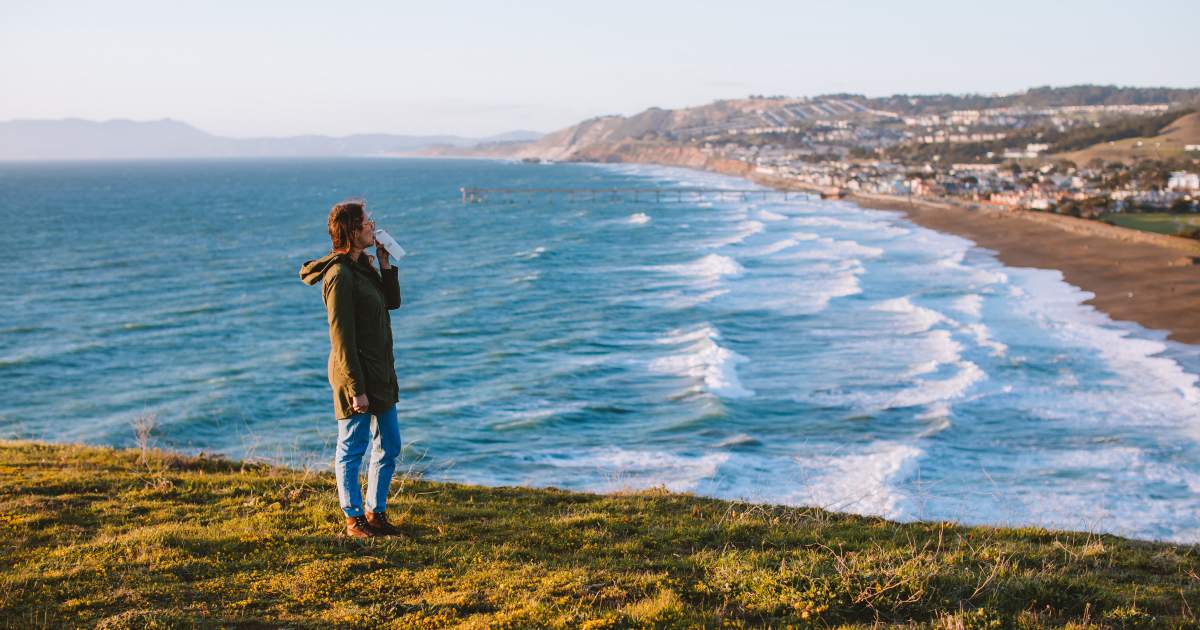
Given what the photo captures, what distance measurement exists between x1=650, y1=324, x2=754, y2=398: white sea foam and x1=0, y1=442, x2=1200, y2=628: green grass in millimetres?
14372

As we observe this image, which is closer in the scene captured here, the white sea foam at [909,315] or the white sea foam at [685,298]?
the white sea foam at [909,315]

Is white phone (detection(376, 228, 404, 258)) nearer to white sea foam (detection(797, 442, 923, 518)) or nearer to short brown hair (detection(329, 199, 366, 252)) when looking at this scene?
short brown hair (detection(329, 199, 366, 252))

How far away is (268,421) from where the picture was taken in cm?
2039

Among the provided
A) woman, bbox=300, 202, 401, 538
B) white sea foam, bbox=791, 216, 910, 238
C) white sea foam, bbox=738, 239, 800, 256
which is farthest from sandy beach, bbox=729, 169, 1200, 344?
woman, bbox=300, 202, 401, 538

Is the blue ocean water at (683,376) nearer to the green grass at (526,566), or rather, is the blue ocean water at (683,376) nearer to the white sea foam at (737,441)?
the white sea foam at (737,441)

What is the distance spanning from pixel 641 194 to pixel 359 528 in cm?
11178

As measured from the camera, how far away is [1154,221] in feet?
210

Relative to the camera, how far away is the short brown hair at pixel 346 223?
19.2ft

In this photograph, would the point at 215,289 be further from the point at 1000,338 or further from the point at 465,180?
the point at 465,180

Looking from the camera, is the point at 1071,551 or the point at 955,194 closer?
the point at 1071,551

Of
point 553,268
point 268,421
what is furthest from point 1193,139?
point 268,421

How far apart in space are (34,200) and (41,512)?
11296 centimetres

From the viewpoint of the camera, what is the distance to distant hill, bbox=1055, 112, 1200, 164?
126 metres

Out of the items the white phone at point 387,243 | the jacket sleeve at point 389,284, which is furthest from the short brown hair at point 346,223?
the jacket sleeve at point 389,284
